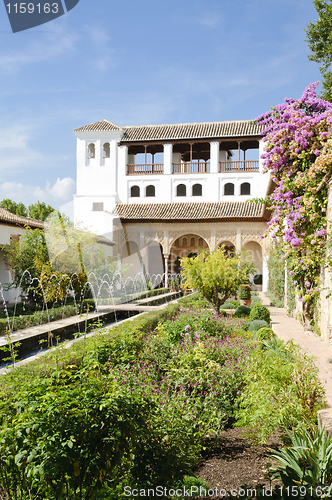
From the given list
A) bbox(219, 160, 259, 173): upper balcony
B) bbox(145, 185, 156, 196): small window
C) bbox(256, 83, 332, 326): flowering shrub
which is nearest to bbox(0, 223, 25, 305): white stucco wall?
bbox(145, 185, 156, 196): small window

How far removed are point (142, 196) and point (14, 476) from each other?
24.3 meters

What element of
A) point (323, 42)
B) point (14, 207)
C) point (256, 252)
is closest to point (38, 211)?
point (14, 207)

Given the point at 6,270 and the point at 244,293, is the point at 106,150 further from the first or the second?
the point at 244,293

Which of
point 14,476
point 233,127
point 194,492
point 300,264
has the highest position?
point 233,127

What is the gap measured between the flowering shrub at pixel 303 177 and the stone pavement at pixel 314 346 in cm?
54

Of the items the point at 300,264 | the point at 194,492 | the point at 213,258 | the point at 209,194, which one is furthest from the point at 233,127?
the point at 194,492

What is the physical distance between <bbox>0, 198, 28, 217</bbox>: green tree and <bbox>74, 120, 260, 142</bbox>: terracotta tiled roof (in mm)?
14748

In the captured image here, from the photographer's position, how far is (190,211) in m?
24.6

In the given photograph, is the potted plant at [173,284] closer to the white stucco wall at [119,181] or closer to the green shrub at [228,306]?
the white stucco wall at [119,181]

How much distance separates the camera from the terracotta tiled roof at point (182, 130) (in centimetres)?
2452

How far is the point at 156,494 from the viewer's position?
7.74ft

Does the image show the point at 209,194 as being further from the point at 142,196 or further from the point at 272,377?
the point at 272,377

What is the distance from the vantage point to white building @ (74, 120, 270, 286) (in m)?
24.2

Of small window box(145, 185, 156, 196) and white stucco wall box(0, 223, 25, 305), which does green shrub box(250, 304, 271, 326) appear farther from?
small window box(145, 185, 156, 196)
